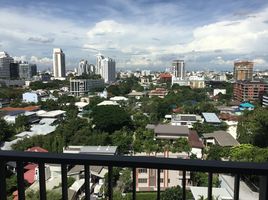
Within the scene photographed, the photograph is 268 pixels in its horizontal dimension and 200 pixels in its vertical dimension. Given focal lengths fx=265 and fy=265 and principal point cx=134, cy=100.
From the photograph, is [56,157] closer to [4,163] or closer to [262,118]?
[4,163]

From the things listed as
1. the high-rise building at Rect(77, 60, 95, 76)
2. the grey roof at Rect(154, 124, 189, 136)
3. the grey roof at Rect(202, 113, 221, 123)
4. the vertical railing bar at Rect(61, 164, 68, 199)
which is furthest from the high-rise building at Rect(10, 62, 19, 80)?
the vertical railing bar at Rect(61, 164, 68, 199)

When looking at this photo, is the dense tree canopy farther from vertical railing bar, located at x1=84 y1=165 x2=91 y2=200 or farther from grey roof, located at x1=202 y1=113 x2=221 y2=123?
vertical railing bar, located at x1=84 y1=165 x2=91 y2=200

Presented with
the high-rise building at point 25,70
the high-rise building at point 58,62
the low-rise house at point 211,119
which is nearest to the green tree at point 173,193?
the low-rise house at point 211,119

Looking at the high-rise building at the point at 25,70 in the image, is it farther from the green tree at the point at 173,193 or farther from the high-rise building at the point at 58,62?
the green tree at the point at 173,193

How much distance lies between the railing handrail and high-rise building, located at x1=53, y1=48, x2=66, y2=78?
1899 inches

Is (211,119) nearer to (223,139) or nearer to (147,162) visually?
(223,139)

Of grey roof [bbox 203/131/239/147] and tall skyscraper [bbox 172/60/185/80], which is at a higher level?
tall skyscraper [bbox 172/60/185/80]

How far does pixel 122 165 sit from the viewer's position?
2.74 ft

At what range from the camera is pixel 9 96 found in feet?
82.2

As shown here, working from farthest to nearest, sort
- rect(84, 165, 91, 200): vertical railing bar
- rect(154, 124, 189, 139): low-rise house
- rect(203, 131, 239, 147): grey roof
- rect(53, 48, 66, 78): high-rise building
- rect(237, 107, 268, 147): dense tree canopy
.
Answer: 1. rect(53, 48, 66, 78): high-rise building
2. rect(154, 124, 189, 139): low-rise house
3. rect(203, 131, 239, 147): grey roof
4. rect(237, 107, 268, 147): dense tree canopy
5. rect(84, 165, 91, 200): vertical railing bar

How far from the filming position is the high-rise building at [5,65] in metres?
37.1

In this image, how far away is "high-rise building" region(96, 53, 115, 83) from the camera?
45312 millimetres

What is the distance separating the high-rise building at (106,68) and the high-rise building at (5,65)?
1438cm

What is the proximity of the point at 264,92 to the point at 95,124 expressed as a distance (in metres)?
17.1
